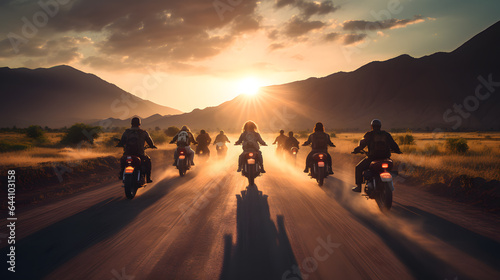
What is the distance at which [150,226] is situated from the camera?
602cm

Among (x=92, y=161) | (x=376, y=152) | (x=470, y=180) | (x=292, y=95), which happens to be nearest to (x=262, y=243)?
(x=376, y=152)

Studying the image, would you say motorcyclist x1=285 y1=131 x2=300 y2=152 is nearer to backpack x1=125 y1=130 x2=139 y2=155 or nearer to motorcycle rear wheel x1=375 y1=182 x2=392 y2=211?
motorcycle rear wheel x1=375 y1=182 x2=392 y2=211

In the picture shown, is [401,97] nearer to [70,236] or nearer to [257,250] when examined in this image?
[257,250]

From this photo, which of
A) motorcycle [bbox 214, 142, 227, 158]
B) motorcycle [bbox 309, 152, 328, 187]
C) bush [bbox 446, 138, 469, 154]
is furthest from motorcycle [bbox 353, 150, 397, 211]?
bush [bbox 446, 138, 469, 154]

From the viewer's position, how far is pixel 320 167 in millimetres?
10883

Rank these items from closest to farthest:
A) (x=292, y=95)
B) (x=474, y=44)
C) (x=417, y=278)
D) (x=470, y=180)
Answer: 1. (x=417, y=278)
2. (x=470, y=180)
3. (x=474, y=44)
4. (x=292, y=95)

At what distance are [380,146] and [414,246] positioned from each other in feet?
10.9

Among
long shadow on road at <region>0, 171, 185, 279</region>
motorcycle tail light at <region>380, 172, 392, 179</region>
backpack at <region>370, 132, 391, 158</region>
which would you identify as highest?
backpack at <region>370, 132, 391, 158</region>

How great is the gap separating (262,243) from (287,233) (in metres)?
0.68

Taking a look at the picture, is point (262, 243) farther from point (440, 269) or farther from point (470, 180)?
point (470, 180)

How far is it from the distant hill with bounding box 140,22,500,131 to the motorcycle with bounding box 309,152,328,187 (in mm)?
109990

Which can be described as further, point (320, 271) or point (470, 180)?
point (470, 180)

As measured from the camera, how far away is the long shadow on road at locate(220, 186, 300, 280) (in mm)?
3990

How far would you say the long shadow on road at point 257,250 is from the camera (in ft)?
13.1
